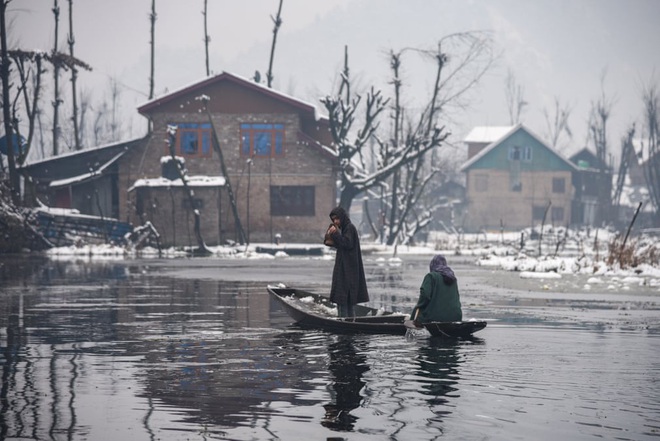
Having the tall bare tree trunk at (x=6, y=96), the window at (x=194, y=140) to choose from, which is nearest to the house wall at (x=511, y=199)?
the window at (x=194, y=140)

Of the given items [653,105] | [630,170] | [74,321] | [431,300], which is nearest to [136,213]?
[74,321]

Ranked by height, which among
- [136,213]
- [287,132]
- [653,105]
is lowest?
[136,213]

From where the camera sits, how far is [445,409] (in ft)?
30.9

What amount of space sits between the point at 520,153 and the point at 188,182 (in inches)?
1742

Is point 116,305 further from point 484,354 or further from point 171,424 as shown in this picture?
point 171,424

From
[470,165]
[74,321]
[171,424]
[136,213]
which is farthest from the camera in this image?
[470,165]

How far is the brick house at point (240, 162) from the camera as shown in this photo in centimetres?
4891

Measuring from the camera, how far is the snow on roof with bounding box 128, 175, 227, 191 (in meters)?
47.7

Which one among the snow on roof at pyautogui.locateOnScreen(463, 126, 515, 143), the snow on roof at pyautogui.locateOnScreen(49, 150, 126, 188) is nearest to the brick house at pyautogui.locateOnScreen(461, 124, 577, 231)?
the snow on roof at pyautogui.locateOnScreen(463, 126, 515, 143)

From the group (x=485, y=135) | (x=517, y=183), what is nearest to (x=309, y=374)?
(x=517, y=183)

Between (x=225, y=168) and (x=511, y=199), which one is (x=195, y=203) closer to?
(x=225, y=168)

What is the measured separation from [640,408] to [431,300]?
4.97 metres

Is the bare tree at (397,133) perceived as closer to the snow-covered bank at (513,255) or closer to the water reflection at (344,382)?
the snow-covered bank at (513,255)

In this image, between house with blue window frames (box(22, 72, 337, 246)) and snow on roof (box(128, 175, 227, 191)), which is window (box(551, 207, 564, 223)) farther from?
snow on roof (box(128, 175, 227, 191))
